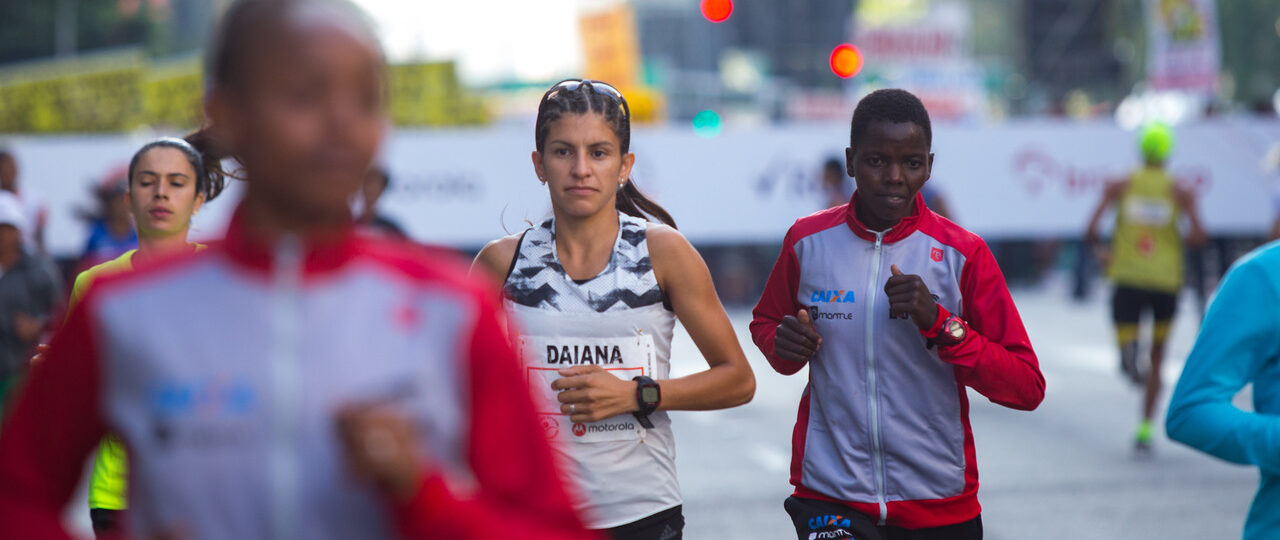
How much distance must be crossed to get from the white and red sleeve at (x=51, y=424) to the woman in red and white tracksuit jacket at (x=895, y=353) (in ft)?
7.75

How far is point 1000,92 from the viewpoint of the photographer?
174ft

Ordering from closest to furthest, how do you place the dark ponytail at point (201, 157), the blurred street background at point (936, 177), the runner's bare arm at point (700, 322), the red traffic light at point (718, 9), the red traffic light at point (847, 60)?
the runner's bare arm at point (700, 322) < the dark ponytail at point (201, 157) < the blurred street background at point (936, 177) < the red traffic light at point (718, 9) < the red traffic light at point (847, 60)

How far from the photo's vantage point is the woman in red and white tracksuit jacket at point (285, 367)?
1496 millimetres

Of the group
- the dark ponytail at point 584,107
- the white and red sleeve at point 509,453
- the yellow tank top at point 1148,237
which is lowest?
the yellow tank top at point 1148,237

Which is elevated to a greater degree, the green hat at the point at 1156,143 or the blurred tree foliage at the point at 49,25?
the blurred tree foliage at the point at 49,25

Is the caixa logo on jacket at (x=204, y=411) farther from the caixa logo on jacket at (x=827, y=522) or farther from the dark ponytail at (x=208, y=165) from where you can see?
the dark ponytail at (x=208, y=165)

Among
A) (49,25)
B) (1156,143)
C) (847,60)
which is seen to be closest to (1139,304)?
(1156,143)

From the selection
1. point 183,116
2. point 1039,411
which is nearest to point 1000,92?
point 183,116

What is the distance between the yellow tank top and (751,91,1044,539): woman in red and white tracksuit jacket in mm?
6225

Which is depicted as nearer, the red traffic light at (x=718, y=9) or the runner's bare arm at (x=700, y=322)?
the runner's bare arm at (x=700, y=322)

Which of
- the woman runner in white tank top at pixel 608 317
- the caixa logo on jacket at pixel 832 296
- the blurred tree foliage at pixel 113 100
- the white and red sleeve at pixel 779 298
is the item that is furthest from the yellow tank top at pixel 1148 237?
the blurred tree foliage at pixel 113 100

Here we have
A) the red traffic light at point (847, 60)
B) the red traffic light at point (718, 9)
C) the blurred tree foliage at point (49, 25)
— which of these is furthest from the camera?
the blurred tree foliage at point (49, 25)

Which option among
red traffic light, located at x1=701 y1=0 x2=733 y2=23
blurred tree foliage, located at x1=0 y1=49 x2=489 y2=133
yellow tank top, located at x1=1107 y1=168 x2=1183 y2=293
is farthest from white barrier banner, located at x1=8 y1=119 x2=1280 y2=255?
yellow tank top, located at x1=1107 y1=168 x2=1183 y2=293

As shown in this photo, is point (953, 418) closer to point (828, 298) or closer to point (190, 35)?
point (828, 298)
